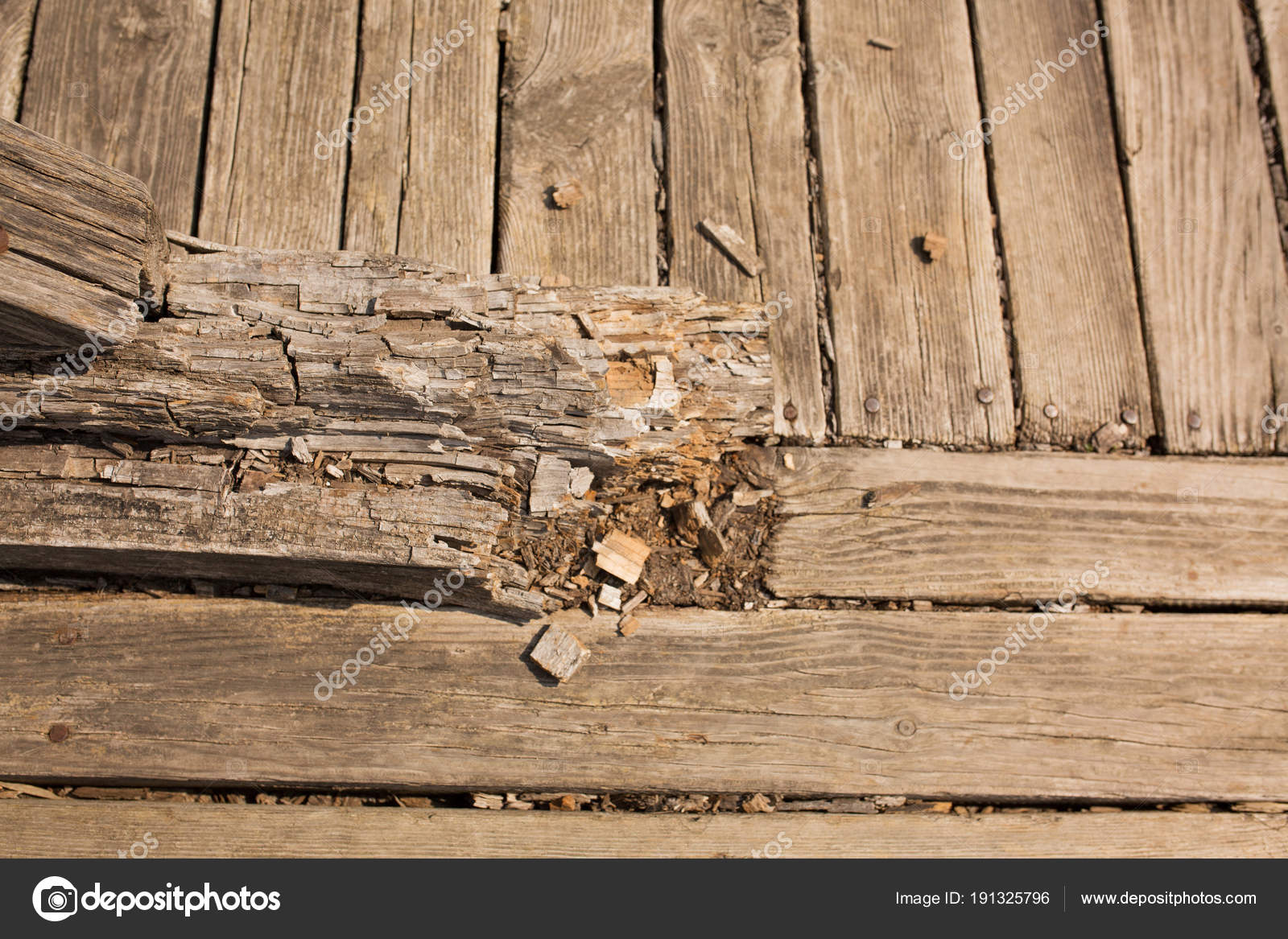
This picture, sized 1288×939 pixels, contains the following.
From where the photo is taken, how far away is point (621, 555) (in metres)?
2.40

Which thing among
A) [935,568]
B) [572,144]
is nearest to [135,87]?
[572,144]

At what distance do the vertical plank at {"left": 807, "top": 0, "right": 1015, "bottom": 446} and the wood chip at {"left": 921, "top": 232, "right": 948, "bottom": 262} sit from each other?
19 millimetres

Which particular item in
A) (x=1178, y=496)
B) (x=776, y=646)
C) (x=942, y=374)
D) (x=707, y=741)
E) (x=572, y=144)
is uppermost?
(x=572, y=144)

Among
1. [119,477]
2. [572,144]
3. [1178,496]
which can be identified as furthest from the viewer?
[572,144]

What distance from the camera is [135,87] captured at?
283cm

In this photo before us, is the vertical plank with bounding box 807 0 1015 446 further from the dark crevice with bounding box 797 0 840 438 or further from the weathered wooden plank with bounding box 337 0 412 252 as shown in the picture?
the weathered wooden plank with bounding box 337 0 412 252

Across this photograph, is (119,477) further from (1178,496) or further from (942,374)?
(1178,496)

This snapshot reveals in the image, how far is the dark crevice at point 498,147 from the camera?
275 centimetres

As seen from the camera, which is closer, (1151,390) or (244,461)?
(244,461)

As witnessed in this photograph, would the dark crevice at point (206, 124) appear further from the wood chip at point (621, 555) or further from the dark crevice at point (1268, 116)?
the dark crevice at point (1268, 116)

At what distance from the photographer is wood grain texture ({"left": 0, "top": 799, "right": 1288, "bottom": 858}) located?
217 centimetres

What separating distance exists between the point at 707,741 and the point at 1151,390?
6.08 feet

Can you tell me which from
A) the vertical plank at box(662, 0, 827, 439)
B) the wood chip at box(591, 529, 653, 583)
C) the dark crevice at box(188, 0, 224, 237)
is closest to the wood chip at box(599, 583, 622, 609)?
the wood chip at box(591, 529, 653, 583)
